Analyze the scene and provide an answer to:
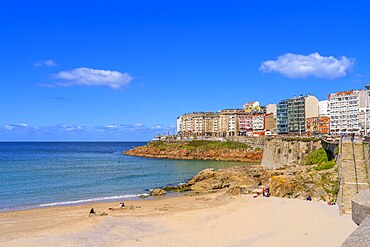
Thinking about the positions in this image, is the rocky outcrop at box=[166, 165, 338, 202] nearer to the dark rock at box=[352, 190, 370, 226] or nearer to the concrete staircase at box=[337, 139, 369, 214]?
the concrete staircase at box=[337, 139, 369, 214]

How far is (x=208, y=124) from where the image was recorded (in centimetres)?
17912

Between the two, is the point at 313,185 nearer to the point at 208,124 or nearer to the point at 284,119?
the point at 284,119

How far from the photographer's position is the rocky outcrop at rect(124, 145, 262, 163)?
3551 inches

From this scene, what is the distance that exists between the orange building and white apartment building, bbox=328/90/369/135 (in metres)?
4.60

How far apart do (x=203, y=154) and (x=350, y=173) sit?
70.3 metres

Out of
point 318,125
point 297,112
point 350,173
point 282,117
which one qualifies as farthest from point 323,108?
point 350,173

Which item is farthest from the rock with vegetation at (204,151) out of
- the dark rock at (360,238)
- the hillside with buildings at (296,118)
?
the dark rock at (360,238)

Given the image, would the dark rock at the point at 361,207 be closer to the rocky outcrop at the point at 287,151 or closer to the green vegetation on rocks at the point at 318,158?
the green vegetation on rocks at the point at 318,158

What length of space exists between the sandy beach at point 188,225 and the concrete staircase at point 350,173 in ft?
3.69

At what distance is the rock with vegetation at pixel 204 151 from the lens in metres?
91.4

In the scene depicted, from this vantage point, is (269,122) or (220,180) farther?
(269,122)

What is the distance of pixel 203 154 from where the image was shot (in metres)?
99.9

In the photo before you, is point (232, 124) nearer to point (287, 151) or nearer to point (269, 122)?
point (269, 122)

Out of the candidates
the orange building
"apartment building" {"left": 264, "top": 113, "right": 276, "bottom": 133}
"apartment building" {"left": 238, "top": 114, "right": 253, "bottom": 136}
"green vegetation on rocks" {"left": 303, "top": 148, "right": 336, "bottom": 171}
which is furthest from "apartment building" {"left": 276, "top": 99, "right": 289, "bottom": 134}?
"green vegetation on rocks" {"left": 303, "top": 148, "right": 336, "bottom": 171}
